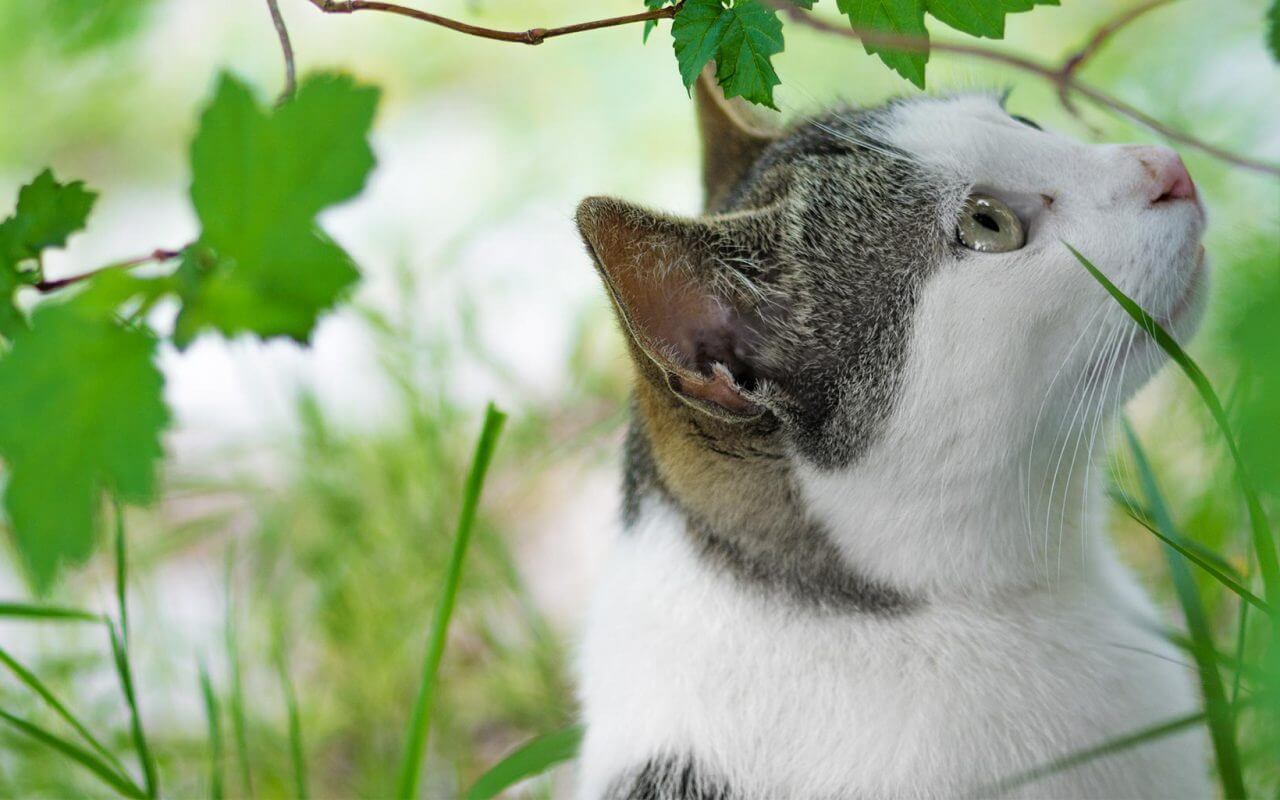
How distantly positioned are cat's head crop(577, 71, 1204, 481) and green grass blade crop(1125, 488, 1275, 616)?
0.61 feet

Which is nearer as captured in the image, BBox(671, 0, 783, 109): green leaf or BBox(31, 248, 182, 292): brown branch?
BBox(31, 248, 182, 292): brown branch

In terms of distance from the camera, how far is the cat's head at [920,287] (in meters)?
1.59

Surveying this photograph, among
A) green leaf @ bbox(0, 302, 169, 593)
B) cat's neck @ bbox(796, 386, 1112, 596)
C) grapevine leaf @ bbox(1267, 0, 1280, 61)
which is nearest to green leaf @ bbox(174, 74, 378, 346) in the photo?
green leaf @ bbox(0, 302, 169, 593)

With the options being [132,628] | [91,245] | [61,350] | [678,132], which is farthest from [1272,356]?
[91,245]

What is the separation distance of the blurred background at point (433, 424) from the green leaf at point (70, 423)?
3.40 ft

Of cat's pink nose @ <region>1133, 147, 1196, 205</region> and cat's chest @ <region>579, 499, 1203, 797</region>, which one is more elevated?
cat's pink nose @ <region>1133, 147, 1196, 205</region>

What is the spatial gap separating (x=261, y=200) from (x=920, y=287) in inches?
36.3

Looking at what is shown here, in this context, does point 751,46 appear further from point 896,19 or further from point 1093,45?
point 1093,45

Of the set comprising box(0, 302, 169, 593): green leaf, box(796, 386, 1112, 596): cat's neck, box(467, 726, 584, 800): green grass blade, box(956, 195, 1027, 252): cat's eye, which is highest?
box(956, 195, 1027, 252): cat's eye

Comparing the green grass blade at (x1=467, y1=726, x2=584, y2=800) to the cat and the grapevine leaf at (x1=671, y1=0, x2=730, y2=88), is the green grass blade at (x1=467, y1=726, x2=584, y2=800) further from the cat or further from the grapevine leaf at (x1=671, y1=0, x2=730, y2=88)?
the grapevine leaf at (x1=671, y1=0, x2=730, y2=88)

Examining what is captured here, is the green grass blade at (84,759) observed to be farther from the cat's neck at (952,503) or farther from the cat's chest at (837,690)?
the cat's neck at (952,503)

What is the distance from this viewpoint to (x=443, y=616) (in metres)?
1.72

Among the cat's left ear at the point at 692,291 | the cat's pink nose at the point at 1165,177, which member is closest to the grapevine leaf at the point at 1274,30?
the cat's pink nose at the point at 1165,177

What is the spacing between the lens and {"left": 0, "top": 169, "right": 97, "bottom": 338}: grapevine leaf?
4.29 ft
